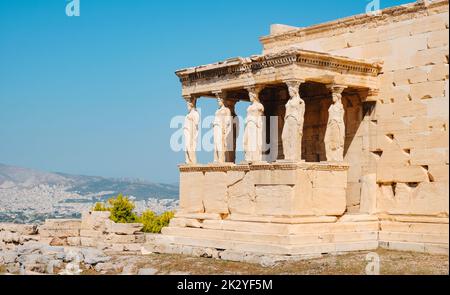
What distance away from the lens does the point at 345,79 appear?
759 inches

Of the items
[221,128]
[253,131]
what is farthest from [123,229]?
[253,131]

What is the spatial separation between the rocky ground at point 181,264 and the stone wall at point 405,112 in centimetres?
140

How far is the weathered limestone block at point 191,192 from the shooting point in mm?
20891

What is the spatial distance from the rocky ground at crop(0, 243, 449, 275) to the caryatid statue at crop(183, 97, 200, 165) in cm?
276

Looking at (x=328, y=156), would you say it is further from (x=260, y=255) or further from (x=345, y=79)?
(x=260, y=255)

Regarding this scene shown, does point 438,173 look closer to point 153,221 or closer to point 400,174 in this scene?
point 400,174

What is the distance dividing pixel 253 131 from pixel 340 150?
1837mm

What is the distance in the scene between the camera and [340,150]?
19.3 metres

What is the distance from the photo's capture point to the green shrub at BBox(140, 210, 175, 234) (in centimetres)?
2811

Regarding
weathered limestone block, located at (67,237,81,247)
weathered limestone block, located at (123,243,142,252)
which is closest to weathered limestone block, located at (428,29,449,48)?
weathered limestone block, located at (123,243,142,252)

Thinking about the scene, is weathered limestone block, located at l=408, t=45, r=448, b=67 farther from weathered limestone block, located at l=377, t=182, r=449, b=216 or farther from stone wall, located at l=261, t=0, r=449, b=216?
weathered limestone block, located at l=377, t=182, r=449, b=216

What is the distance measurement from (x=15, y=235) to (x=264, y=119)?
6.61 m

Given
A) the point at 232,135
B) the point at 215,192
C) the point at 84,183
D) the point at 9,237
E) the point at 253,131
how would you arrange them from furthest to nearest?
the point at 84,183
the point at 9,237
the point at 232,135
the point at 215,192
the point at 253,131
